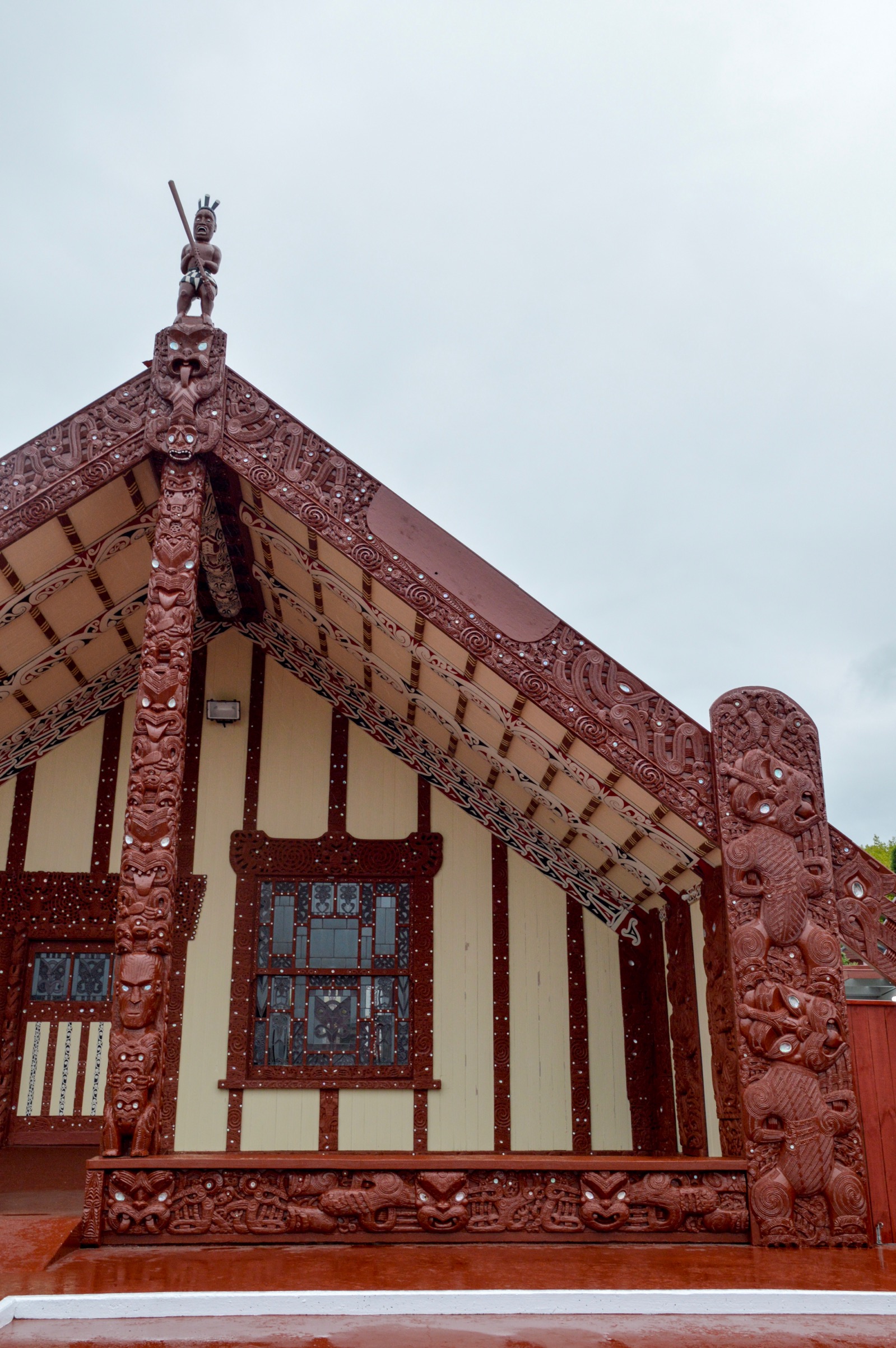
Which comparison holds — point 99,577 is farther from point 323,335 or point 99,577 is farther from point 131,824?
point 323,335

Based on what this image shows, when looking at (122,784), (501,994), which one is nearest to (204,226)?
(122,784)

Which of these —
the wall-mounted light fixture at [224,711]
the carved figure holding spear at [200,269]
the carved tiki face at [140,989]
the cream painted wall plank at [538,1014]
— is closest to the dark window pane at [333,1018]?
the cream painted wall plank at [538,1014]

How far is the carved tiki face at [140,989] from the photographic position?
434 cm

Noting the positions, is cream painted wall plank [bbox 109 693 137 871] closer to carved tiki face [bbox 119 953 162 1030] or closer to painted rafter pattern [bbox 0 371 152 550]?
painted rafter pattern [bbox 0 371 152 550]

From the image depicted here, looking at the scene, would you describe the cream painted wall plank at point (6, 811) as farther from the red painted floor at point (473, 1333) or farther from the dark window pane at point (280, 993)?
the red painted floor at point (473, 1333)

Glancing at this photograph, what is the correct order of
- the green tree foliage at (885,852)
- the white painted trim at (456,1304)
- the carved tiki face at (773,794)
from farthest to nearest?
the green tree foliage at (885,852) < the carved tiki face at (773,794) < the white painted trim at (456,1304)

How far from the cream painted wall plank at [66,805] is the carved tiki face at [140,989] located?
10.1 feet

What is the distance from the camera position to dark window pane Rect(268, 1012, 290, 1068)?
6.90 m

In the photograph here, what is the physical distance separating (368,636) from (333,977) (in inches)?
93.8

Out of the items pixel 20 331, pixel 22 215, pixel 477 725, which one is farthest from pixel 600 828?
pixel 20 331

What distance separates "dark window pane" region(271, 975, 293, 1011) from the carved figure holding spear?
4249 millimetres

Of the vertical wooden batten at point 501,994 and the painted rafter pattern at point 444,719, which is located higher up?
the painted rafter pattern at point 444,719

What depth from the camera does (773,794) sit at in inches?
194

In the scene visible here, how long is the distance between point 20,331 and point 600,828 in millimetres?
24550
